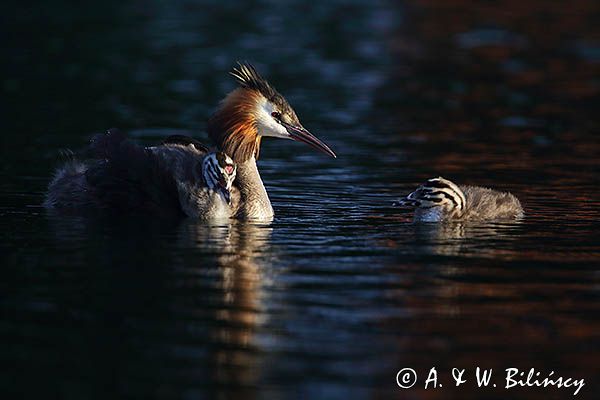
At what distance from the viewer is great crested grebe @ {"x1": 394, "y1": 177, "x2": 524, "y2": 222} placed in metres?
12.9

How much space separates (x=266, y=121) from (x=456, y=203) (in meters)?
1.97

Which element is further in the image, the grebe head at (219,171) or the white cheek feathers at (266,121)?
the white cheek feathers at (266,121)

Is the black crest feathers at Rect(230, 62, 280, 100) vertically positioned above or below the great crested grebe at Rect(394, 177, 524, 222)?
above

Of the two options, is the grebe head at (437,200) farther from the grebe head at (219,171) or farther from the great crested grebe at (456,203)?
the grebe head at (219,171)

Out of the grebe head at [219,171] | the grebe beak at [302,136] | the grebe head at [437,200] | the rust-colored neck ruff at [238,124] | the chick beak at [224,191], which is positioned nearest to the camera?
the grebe head at [219,171]

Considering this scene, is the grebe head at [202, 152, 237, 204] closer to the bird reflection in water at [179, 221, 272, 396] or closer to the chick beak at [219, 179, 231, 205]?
the chick beak at [219, 179, 231, 205]

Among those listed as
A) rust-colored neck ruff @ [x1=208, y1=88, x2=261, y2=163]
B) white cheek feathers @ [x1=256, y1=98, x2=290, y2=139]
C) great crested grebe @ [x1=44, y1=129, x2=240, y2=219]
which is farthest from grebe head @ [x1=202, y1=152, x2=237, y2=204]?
white cheek feathers @ [x1=256, y1=98, x2=290, y2=139]

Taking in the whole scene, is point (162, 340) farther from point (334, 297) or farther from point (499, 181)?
point (499, 181)

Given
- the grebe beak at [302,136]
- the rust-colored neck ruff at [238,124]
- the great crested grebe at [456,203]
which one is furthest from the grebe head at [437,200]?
the rust-colored neck ruff at [238,124]

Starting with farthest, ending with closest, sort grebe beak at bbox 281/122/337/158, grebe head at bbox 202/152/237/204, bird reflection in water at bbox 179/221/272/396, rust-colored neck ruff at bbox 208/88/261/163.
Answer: grebe beak at bbox 281/122/337/158 → rust-colored neck ruff at bbox 208/88/261/163 → grebe head at bbox 202/152/237/204 → bird reflection in water at bbox 179/221/272/396

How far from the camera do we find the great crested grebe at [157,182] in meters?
12.4

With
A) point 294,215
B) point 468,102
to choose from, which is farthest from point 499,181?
point 468,102

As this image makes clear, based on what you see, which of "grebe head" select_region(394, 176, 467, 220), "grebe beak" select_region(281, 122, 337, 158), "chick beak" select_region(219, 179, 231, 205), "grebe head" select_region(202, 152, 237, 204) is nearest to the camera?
"grebe head" select_region(202, 152, 237, 204)

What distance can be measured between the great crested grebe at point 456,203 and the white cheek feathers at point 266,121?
55.0 inches
